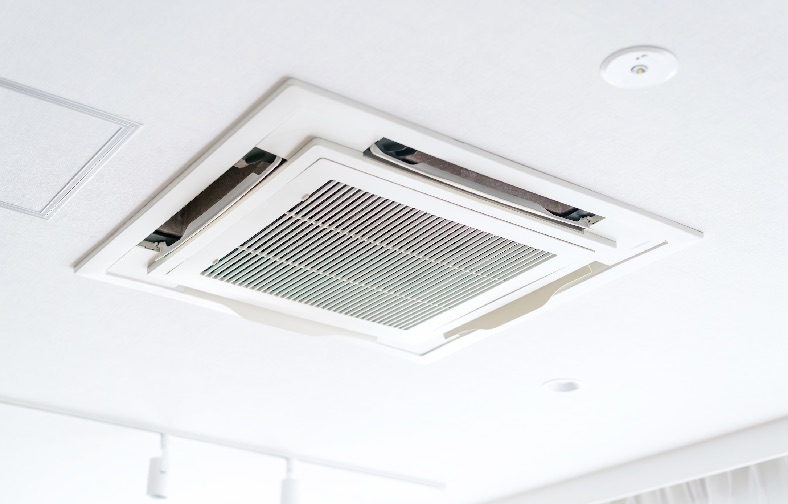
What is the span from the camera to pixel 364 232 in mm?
1943

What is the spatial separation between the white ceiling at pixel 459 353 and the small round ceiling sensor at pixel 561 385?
5cm

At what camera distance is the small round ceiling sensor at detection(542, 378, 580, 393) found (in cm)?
280

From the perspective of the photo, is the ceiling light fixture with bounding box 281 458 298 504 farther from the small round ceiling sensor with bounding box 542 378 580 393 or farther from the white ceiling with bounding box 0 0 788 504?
the small round ceiling sensor with bounding box 542 378 580 393

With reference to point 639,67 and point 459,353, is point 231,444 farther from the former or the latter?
point 639,67

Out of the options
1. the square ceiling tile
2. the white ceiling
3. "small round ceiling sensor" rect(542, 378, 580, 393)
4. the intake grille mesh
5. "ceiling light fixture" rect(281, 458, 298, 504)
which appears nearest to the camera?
the white ceiling

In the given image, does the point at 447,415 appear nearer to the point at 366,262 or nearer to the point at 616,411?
the point at 616,411

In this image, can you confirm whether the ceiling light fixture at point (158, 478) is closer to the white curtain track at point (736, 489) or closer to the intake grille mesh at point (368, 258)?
the intake grille mesh at point (368, 258)

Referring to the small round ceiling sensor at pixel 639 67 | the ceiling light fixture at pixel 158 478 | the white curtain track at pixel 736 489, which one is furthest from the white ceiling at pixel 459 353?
the white curtain track at pixel 736 489

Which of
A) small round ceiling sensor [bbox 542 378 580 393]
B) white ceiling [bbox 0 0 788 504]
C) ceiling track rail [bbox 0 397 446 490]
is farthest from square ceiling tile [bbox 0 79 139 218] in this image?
small round ceiling sensor [bbox 542 378 580 393]

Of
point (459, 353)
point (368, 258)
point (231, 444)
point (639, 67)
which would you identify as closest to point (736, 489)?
point (459, 353)

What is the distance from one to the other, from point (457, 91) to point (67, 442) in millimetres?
2055

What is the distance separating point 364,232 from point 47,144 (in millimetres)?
599

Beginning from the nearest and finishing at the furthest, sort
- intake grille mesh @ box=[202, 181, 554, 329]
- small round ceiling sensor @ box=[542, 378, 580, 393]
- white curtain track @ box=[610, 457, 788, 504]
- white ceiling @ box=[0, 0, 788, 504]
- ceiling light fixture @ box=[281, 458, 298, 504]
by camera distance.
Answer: white ceiling @ box=[0, 0, 788, 504] → intake grille mesh @ box=[202, 181, 554, 329] → small round ceiling sensor @ box=[542, 378, 580, 393] → ceiling light fixture @ box=[281, 458, 298, 504] → white curtain track @ box=[610, 457, 788, 504]

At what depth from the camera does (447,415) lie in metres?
3.01
